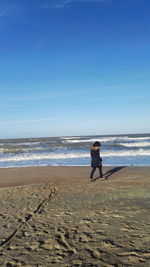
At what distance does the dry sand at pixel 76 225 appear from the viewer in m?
4.02

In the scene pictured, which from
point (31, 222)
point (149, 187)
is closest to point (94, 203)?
point (31, 222)

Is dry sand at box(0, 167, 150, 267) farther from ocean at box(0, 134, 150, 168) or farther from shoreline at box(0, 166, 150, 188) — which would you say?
ocean at box(0, 134, 150, 168)

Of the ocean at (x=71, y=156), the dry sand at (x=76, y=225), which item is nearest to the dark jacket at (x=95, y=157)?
the dry sand at (x=76, y=225)

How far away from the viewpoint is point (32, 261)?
156 inches

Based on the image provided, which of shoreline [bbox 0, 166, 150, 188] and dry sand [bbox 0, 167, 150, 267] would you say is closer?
dry sand [bbox 0, 167, 150, 267]

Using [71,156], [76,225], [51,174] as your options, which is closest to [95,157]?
[51,174]

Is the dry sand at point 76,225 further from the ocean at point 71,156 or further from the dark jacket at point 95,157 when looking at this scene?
the ocean at point 71,156

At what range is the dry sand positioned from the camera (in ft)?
13.2

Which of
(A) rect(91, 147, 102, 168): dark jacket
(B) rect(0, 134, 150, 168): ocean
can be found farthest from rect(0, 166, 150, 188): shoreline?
(B) rect(0, 134, 150, 168): ocean

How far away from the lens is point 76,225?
17.6 ft

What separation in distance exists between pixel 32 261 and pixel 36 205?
10.3ft

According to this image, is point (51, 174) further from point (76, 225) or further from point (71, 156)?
point (71, 156)

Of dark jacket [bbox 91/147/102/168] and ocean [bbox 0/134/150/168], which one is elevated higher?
dark jacket [bbox 91/147/102/168]

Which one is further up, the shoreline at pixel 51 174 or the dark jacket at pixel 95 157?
the dark jacket at pixel 95 157
